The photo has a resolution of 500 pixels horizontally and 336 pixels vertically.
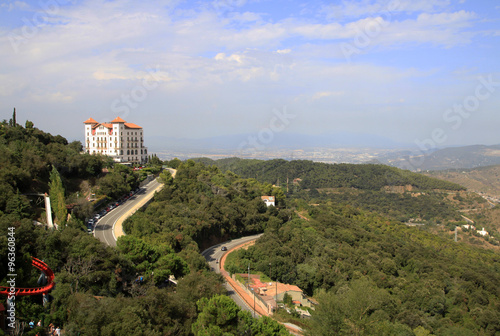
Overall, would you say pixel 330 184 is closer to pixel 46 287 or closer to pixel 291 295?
pixel 291 295

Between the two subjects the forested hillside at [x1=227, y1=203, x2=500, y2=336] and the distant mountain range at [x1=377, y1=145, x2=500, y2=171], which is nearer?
the forested hillside at [x1=227, y1=203, x2=500, y2=336]

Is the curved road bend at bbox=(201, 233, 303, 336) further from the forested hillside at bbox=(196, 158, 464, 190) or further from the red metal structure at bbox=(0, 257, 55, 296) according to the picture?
the forested hillside at bbox=(196, 158, 464, 190)

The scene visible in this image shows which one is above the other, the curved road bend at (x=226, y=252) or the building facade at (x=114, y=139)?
the building facade at (x=114, y=139)

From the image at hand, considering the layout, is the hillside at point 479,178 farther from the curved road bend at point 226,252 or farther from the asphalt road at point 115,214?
the asphalt road at point 115,214

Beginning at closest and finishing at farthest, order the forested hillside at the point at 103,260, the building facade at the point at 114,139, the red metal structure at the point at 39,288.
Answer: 1. the red metal structure at the point at 39,288
2. the forested hillside at the point at 103,260
3. the building facade at the point at 114,139

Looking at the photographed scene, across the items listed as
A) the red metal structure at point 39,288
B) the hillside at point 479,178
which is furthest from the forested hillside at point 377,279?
Result: the hillside at point 479,178

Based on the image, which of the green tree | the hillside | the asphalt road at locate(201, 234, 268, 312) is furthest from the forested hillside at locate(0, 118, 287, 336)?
the hillside
